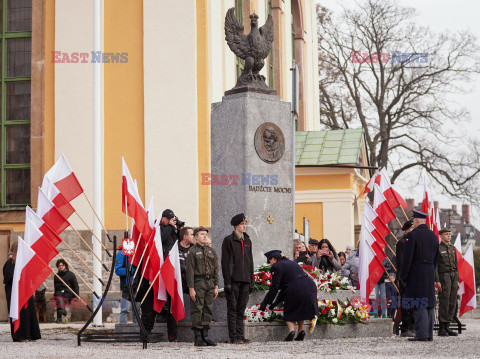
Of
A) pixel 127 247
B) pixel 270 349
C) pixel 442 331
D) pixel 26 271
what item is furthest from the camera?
pixel 442 331

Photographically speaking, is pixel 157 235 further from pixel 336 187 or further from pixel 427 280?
pixel 336 187

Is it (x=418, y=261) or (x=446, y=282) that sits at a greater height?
(x=418, y=261)

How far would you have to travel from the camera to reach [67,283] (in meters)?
21.6

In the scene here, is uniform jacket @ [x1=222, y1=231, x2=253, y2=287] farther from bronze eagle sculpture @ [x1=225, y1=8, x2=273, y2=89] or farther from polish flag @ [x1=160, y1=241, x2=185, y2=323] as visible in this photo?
bronze eagle sculpture @ [x1=225, y1=8, x2=273, y2=89]

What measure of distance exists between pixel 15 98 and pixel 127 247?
1208 cm

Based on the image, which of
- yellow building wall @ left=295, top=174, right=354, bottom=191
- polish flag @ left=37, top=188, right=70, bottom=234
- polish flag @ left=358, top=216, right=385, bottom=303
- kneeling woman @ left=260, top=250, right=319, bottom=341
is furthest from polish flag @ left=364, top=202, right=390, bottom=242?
yellow building wall @ left=295, top=174, right=354, bottom=191

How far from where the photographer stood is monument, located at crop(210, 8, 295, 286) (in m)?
15.5

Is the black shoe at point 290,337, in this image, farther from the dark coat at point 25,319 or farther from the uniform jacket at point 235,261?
the dark coat at point 25,319

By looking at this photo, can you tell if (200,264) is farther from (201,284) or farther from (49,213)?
(49,213)

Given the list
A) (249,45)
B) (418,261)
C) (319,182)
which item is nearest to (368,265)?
(418,261)

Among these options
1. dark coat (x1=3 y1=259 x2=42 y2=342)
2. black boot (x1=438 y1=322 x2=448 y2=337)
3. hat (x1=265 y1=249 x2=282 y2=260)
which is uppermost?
hat (x1=265 y1=249 x2=282 y2=260)

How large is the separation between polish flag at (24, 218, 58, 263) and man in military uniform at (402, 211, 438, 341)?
514 cm

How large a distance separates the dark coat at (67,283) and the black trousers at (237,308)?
825cm

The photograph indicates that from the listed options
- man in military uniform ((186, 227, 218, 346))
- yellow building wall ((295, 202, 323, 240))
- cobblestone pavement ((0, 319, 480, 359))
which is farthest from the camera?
yellow building wall ((295, 202, 323, 240))
